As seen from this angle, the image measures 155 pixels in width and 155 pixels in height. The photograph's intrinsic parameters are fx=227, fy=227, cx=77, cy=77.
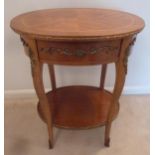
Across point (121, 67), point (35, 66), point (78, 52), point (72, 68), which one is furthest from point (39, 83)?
point (72, 68)

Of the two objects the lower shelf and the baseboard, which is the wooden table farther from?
the baseboard

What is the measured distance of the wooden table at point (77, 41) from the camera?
0.99 metres

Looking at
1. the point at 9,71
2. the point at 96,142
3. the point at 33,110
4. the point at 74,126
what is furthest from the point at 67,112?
the point at 9,71

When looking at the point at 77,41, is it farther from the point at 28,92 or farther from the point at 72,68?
the point at 28,92

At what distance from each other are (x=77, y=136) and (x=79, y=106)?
0.21 meters

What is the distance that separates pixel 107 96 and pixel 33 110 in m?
0.58

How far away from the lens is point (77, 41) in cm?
98

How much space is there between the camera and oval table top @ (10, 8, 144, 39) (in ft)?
3.19

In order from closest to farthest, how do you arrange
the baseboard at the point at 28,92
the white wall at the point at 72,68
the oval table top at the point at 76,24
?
the oval table top at the point at 76,24 → the white wall at the point at 72,68 → the baseboard at the point at 28,92

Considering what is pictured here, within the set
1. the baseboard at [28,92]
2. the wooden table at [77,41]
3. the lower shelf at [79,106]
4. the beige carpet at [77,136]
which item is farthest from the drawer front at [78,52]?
the baseboard at [28,92]

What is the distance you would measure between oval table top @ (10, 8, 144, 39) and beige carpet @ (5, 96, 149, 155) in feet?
2.40

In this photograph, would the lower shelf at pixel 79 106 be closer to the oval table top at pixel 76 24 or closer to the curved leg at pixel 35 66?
the curved leg at pixel 35 66

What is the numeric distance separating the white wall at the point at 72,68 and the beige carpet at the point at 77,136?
9.0 inches

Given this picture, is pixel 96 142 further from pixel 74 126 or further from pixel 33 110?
pixel 33 110
